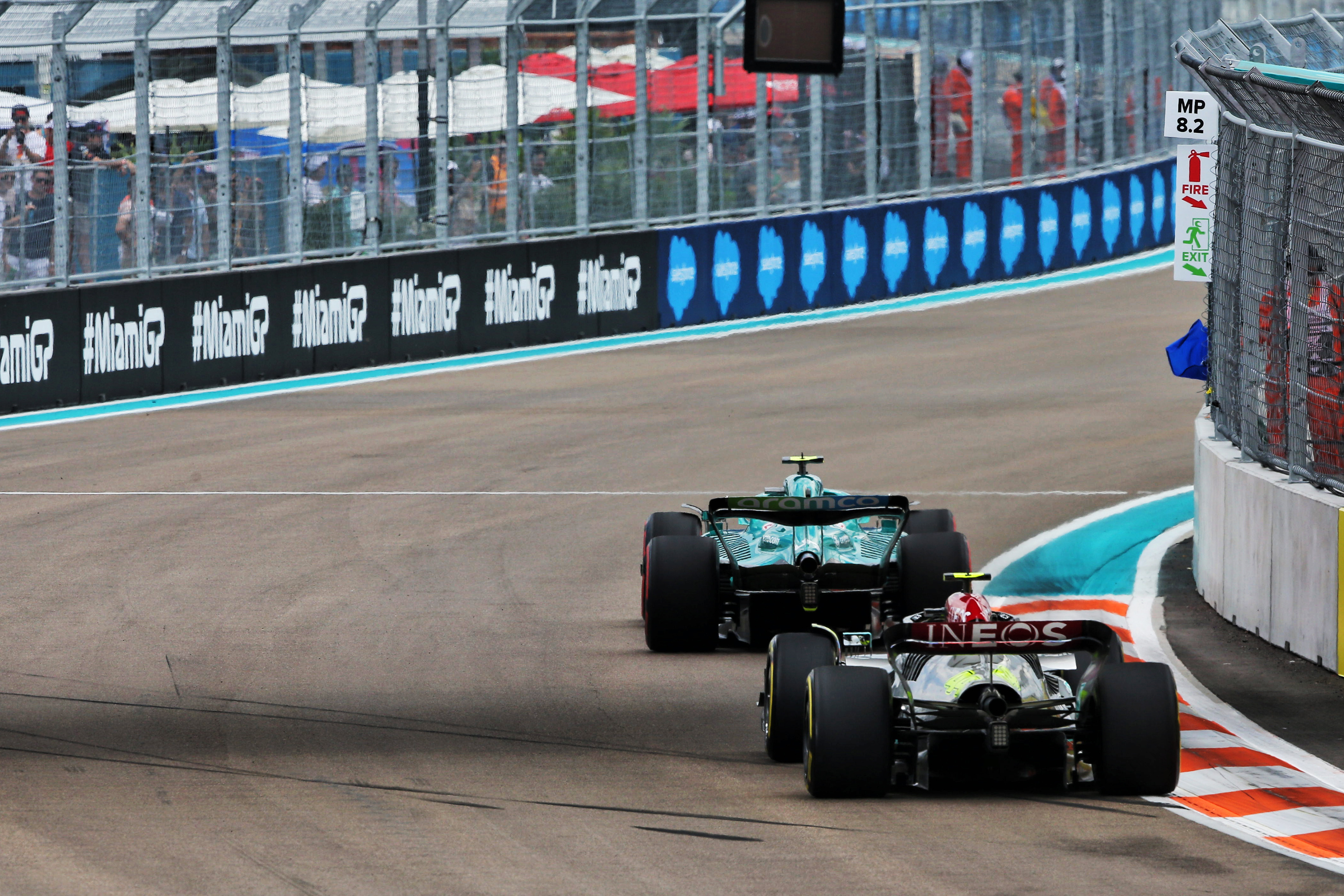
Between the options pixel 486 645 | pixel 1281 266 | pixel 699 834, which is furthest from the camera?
pixel 1281 266

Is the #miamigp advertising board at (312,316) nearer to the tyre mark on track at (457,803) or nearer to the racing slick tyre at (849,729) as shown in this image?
the tyre mark on track at (457,803)

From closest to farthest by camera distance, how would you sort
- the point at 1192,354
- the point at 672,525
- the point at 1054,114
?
the point at 672,525 → the point at 1192,354 → the point at 1054,114

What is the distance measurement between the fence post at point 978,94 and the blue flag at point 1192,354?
18840 millimetres

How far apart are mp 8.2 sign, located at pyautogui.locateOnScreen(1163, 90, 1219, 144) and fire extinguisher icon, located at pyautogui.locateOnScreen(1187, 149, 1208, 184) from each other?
86mm

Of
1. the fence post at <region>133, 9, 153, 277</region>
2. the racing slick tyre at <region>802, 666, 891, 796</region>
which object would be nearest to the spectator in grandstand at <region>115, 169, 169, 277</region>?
the fence post at <region>133, 9, 153, 277</region>

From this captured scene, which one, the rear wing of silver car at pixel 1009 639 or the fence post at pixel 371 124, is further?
the fence post at pixel 371 124

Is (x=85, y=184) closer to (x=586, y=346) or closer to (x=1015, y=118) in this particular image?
(x=586, y=346)

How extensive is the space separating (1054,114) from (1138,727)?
28386 millimetres

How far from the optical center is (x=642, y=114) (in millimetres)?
29109

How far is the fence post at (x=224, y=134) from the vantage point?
24.0 meters

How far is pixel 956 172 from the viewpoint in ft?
110

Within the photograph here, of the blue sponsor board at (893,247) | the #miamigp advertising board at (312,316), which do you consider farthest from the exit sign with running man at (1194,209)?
the blue sponsor board at (893,247)

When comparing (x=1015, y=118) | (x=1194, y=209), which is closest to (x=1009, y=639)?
(x=1194, y=209)

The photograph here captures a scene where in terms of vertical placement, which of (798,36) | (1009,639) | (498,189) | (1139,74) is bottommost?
(1009,639)
